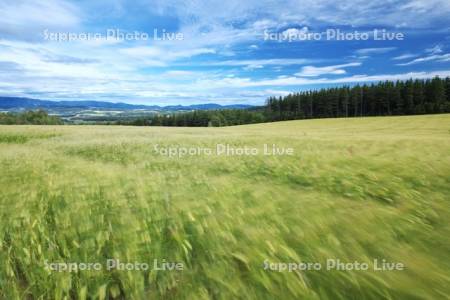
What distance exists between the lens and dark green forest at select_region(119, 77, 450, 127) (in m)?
81.9

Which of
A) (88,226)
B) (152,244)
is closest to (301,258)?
(152,244)

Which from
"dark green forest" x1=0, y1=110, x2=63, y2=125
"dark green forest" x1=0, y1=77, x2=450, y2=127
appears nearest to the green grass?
"dark green forest" x1=0, y1=77, x2=450, y2=127

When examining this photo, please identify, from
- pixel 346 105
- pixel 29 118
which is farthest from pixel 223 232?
pixel 346 105

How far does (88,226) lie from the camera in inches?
119

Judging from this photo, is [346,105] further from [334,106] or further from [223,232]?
[223,232]

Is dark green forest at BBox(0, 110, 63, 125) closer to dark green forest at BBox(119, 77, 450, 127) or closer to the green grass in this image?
dark green forest at BBox(119, 77, 450, 127)

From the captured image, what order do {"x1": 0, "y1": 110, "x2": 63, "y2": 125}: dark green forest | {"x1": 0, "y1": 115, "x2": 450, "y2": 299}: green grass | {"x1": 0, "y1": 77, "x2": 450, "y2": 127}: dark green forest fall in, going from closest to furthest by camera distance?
{"x1": 0, "y1": 115, "x2": 450, "y2": 299}: green grass → {"x1": 0, "y1": 110, "x2": 63, "y2": 125}: dark green forest → {"x1": 0, "y1": 77, "x2": 450, "y2": 127}: dark green forest

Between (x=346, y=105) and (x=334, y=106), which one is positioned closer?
(x=346, y=105)

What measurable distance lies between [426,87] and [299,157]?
97330mm

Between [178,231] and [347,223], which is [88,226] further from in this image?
[347,223]

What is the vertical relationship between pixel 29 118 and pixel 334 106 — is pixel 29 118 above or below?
below

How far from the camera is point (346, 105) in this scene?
95.9 meters

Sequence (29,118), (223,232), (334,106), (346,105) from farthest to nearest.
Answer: (334,106) < (346,105) < (29,118) < (223,232)

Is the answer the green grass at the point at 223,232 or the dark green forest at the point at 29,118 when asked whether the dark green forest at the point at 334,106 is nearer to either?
the dark green forest at the point at 29,118
